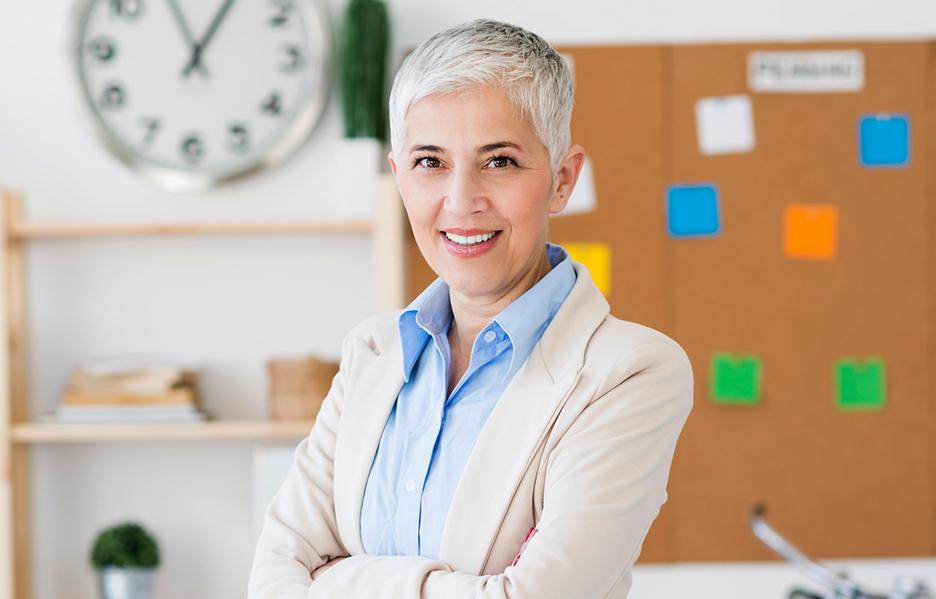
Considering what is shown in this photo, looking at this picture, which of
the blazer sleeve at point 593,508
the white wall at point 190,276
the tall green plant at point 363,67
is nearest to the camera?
the blazer sleeve at point 593,508

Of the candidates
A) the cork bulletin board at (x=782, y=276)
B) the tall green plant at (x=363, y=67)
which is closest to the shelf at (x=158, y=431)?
the tall green plant at (x=363, y=67)

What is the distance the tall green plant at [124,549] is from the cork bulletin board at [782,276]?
1194 millimetres

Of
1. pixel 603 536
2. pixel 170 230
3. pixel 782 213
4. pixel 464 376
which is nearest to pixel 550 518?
pixel 603 536

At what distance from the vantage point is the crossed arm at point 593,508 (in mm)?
1102

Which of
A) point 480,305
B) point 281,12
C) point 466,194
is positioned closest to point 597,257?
point 281,12

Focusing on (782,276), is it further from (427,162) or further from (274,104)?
(427,162)

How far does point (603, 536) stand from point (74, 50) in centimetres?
235

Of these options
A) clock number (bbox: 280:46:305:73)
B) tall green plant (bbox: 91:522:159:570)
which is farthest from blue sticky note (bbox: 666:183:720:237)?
tall green plant (bbox: 91:522:159:570)

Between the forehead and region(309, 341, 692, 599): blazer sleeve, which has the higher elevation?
the forehead

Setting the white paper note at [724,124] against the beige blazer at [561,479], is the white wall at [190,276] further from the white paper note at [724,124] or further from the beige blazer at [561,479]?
the beige blazer at [561,479]

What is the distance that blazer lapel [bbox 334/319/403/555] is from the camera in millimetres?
1236

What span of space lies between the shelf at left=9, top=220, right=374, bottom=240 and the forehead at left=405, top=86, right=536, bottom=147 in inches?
68.6

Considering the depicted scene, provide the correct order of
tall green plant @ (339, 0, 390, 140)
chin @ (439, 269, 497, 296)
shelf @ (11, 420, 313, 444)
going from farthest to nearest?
tall green plant @ (339, 0, 390, 140)
shelf @ (11, 420, 313, 444)
chin @ (439, 269, 497, 296)

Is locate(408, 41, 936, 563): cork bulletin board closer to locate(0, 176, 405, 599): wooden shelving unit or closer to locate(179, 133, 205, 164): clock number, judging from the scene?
locate(0, 176, 405, 599): wooden shelving unit
